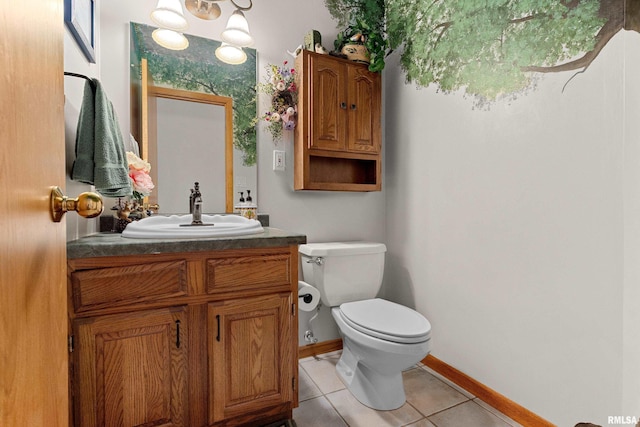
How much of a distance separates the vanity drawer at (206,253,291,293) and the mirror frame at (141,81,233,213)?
23.7 inches

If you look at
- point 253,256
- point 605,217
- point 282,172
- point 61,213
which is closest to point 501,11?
point 605,217

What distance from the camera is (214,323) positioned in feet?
3.97

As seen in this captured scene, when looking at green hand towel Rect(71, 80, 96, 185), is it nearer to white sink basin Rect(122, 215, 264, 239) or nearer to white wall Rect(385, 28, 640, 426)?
white sink basin Rect(122, 215, 264, 239)

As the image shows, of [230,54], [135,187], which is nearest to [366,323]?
[135,187]

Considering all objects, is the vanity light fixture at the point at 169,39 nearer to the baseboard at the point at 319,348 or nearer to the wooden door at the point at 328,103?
the wooden door at the point at 328,103

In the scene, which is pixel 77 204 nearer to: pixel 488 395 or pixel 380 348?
pixel 380 348

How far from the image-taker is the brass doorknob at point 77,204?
52 centimetres

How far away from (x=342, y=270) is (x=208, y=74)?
132 cm

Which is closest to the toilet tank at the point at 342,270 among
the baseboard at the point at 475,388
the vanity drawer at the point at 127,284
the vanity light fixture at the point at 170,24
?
the baseboard at the point at 475,388

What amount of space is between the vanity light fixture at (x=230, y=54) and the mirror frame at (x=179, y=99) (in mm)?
203

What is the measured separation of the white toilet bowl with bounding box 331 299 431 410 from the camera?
1395 millimetres

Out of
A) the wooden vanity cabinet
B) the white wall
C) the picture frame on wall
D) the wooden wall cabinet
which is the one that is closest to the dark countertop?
the wooden vanity cabinet

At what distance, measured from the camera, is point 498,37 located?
149 cm

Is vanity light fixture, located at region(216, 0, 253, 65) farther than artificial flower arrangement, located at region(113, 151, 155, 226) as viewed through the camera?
Yes
